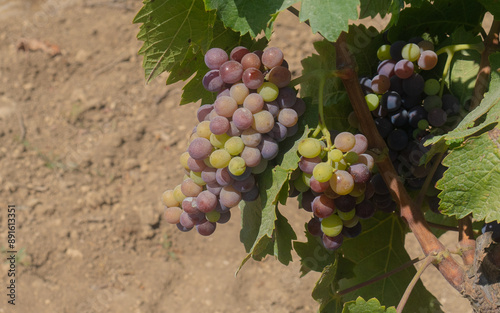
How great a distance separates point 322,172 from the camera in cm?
81

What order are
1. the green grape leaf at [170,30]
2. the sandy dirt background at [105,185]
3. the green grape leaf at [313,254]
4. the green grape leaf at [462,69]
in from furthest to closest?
the sandy dirt background at [105,185]
the green grape leaf at [313,254]
the green grape leaf at [462,69]
the green grape leaf at [170,30]

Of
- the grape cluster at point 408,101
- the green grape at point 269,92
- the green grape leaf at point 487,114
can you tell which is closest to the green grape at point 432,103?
the grape cluster at point 408,101

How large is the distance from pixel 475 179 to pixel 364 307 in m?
0.29

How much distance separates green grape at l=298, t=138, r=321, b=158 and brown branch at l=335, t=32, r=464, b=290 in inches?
5.6

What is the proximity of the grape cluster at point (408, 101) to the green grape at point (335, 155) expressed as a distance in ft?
0.62

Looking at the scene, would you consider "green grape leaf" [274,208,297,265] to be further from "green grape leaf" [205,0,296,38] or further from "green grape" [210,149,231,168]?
"green grape leaf" [205,0,296,38]

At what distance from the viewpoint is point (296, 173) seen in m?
0.91

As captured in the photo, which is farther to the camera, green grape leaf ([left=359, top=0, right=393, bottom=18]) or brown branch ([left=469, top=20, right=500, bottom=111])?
brown branch ([left=469, top=20, right=500, bottom=111])

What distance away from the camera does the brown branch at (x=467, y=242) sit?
3.32 ft

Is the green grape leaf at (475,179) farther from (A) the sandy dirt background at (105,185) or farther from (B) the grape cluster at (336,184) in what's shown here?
(A) the sandy dirt background at (105,185)

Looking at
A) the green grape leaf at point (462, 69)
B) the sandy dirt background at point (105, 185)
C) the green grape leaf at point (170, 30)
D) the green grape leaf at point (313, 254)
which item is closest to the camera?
the green grape leaf at point (170, 30)

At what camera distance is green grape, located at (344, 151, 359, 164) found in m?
0.86

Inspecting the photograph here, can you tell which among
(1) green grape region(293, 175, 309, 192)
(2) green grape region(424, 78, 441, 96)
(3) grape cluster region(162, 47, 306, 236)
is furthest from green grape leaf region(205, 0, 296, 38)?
(2) green grape region(424, 78, 441, 96)

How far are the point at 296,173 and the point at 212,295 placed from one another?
161cm
